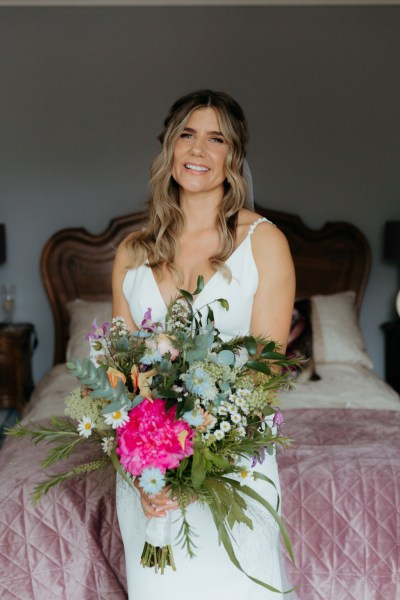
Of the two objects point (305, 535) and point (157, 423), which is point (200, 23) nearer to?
point (305, 535)

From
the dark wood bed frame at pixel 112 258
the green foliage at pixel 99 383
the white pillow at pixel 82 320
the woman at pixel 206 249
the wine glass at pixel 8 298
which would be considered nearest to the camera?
the green foliage at pixel 99 383

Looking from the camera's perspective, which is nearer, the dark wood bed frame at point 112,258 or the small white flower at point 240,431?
the small white flower at point 240,431

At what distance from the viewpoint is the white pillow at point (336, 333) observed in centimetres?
433

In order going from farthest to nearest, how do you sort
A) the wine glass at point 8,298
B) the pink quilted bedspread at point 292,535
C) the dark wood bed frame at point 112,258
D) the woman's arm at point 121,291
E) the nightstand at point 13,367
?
the dark wood bed frame at point 112,258 → the wine glass at point 8,298 → the nightstand at point 13,367 → the pink quilted bedspread at point 292,535 → the woman's arm at point 121,291

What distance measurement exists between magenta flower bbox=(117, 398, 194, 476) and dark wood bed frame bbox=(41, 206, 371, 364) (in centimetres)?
329

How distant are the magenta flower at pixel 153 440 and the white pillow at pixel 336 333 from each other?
2824mm

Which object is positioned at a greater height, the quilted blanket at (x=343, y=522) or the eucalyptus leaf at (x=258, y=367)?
the eucalyptus leaf at (x=258, y=367)

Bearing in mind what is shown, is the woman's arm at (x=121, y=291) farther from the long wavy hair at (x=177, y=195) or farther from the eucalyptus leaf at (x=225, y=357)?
the eucalyptus leaf at (x=225, y=357)

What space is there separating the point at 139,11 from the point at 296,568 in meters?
3.69

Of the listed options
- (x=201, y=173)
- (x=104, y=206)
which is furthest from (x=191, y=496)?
(x=104, y=206)

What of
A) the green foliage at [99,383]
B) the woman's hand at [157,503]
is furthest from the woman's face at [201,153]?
the woman's hand at [157,503]

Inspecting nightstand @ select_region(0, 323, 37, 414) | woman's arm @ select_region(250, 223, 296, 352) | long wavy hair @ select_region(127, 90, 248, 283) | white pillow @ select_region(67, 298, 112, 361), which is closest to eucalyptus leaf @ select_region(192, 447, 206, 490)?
woman's arm @ select_region(250, 223, 296, 352)

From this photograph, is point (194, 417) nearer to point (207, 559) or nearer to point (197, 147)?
point (207, 559)

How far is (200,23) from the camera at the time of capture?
4.78 metres
